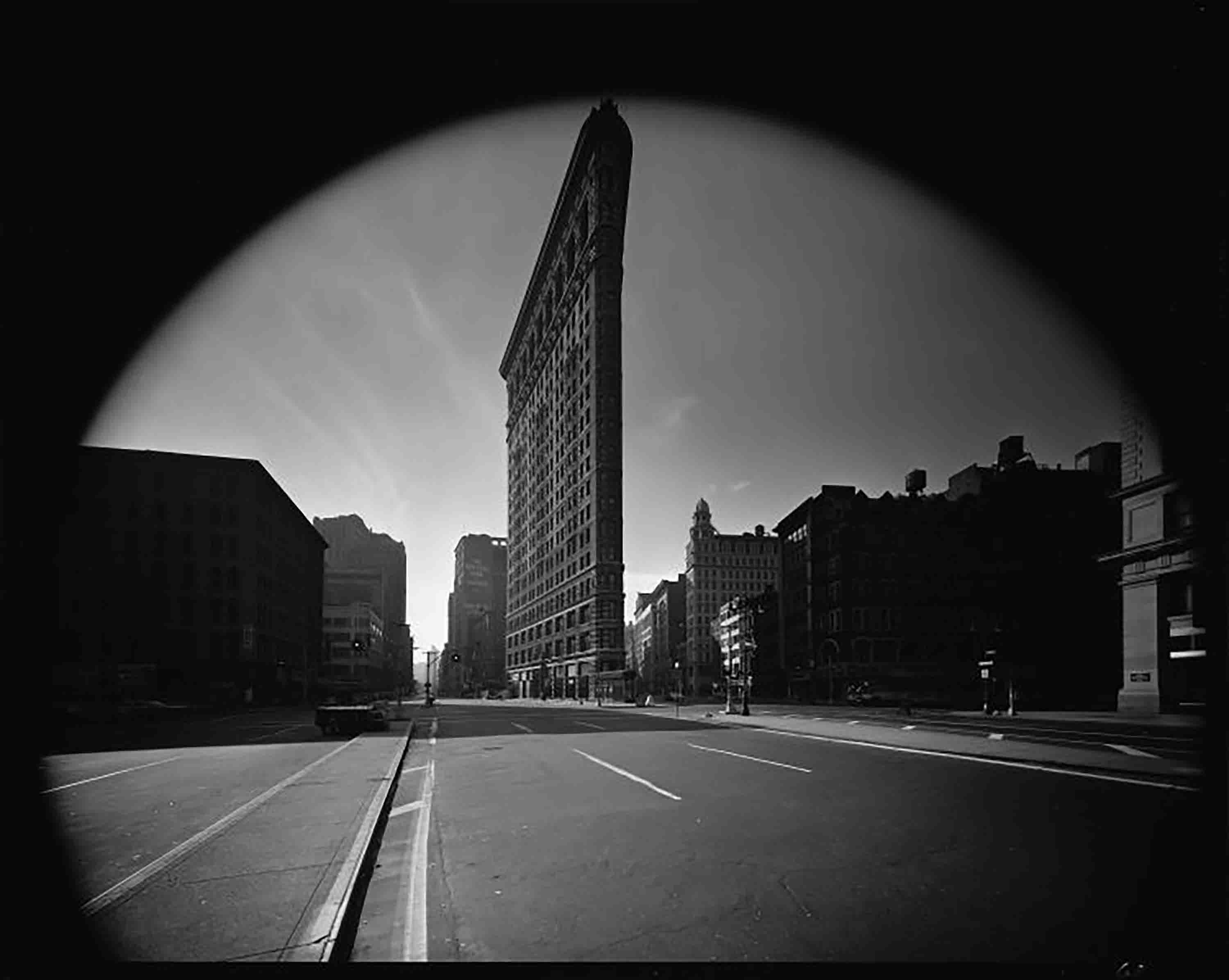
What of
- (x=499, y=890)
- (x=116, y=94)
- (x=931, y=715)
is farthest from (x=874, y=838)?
(x=931, y=715)

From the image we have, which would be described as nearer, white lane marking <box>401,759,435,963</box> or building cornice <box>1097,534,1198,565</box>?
white lane marking <box>401,759,435,963</box>

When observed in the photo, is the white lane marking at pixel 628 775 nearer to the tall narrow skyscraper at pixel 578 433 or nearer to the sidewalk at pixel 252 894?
the sidewalk at pixel 252 894

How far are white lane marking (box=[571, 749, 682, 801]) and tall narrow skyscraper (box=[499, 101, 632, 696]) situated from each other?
62467 millimetres

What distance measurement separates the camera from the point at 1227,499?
27.5 ft

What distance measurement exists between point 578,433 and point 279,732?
74.0 metres

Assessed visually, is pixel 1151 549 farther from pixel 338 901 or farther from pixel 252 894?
pixel 252 894

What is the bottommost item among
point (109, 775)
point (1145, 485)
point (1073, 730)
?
point (1073, 730)

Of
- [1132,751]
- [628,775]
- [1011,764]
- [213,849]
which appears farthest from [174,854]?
[1132,751]

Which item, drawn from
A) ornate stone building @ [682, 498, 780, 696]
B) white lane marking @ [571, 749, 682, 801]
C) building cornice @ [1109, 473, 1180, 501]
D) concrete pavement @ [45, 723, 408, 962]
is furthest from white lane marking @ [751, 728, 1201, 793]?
ornate stone building @ [682, 498, 780, 696]

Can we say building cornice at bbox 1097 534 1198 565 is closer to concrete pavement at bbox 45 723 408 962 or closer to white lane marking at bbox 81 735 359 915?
concrete pavement at bbox 45 723 408 962

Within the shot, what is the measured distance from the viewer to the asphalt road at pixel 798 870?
19.3 feet

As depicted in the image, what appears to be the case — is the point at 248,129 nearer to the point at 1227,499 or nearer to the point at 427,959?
the point at 427,959

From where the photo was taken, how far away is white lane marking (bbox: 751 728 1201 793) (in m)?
12.1

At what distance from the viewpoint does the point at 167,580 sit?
2778 inches
